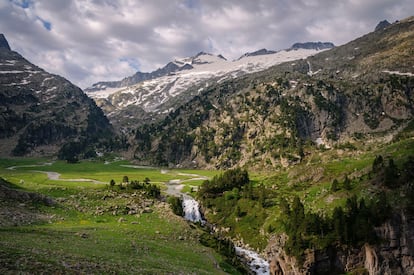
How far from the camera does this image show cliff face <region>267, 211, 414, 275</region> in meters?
56.8

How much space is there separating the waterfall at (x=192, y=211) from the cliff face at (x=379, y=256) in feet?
163

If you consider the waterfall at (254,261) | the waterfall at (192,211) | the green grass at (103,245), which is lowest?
the waterfall at (254,261)

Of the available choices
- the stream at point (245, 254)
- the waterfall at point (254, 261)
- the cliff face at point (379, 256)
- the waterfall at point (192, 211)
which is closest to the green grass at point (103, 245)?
the waterfall at point (254, 261)

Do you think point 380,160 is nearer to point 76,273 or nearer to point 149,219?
point 149,219

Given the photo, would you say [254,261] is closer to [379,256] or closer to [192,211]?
[379,256]

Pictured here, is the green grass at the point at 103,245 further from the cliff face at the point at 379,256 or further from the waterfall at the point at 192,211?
the waterfall at the point at 192,211

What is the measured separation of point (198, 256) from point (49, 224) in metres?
29.2

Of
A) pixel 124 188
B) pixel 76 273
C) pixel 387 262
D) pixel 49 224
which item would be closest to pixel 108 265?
pixel 76 273

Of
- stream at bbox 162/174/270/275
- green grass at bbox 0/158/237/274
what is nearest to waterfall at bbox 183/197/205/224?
stream at bbox 162/174/270/275

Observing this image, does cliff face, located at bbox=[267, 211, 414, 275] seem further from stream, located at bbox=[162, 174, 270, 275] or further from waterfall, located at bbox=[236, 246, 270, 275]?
stream, located at bbox=[162, 174, 270, 275]

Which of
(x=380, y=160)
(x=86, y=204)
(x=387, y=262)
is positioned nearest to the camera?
(x=387, y=262)

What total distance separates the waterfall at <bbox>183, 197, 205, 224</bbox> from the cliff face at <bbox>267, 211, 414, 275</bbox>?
49.6m

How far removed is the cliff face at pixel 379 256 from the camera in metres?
56.8

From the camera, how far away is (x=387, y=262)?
5659 cm
